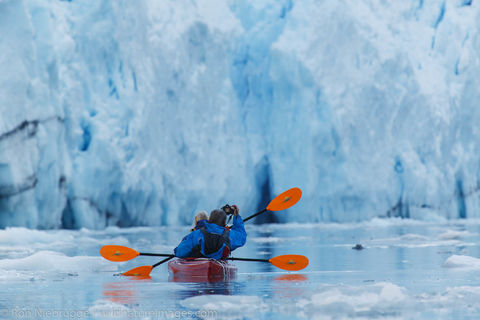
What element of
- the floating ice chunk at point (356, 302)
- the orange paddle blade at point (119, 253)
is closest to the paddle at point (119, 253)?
the orange paddle blade at point (119, 253)

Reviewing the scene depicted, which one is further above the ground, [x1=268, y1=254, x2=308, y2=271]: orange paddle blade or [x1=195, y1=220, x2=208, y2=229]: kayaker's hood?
[x1=195, y1=220, x2=208, y2=229]: kayaker's hood

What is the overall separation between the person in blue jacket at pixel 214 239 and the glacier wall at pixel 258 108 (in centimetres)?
971

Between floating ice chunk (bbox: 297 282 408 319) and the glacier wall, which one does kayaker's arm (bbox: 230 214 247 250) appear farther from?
the glacier wall

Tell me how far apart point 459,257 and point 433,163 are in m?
15.1

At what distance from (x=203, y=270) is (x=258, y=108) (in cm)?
1572

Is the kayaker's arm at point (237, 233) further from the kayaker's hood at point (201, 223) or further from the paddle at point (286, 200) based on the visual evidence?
the paddle at point (286, 200)

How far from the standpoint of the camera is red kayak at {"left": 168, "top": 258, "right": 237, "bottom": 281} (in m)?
6.43

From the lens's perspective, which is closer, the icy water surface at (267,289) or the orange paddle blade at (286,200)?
the icy water surface at (267,289)

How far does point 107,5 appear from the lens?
59.7 feet

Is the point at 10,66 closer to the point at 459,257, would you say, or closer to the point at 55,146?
the point at 55,146

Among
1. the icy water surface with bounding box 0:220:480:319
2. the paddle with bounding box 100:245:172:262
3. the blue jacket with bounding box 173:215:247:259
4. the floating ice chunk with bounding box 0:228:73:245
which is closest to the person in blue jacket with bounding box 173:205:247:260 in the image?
the blue jacket with bounding box 173:215:247:259

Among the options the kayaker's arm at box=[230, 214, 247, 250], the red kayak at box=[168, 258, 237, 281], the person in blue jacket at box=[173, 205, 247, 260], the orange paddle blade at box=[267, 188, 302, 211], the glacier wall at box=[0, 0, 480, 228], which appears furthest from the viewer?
the glacier wall at box=[0, 0, 480, 228]

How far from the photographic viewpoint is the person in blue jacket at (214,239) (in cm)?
656

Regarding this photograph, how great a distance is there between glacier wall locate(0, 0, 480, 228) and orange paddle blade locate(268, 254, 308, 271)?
32.2 ft
